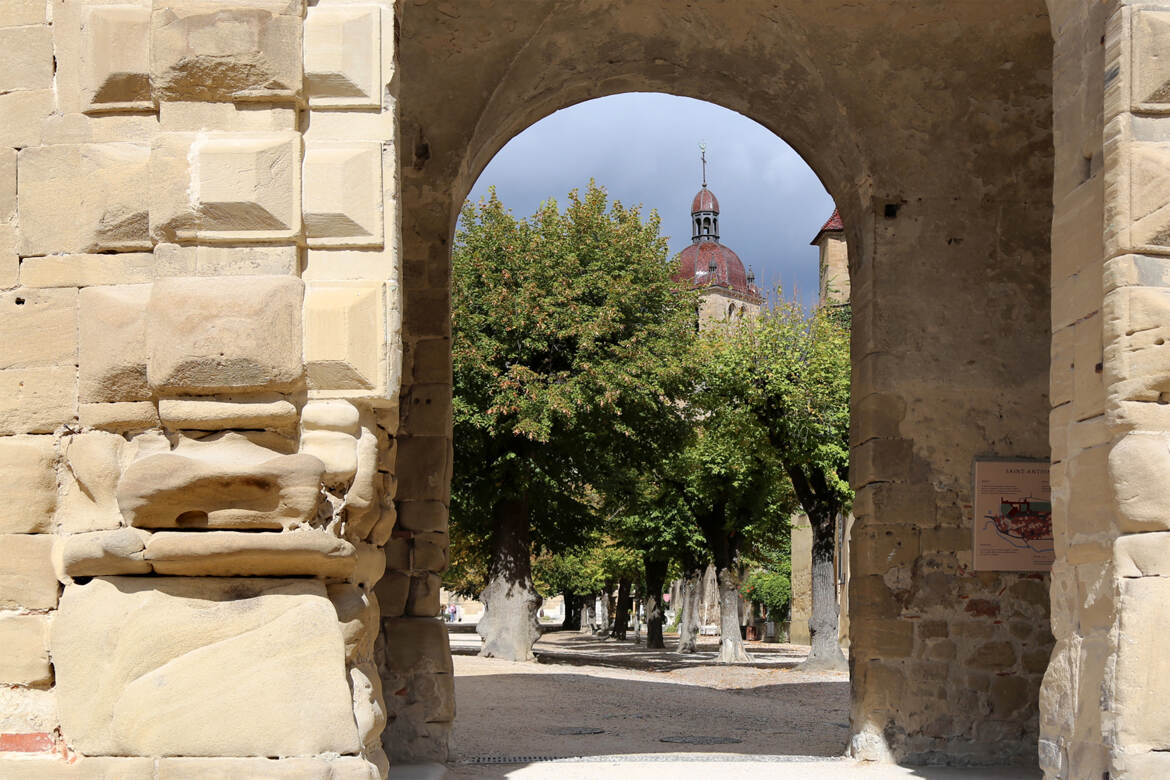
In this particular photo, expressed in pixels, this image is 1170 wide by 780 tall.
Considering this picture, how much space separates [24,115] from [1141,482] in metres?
4.10

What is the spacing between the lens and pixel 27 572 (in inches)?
162

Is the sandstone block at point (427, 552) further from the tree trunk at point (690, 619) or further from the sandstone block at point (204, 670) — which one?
the tree trunk at point (690, 619)

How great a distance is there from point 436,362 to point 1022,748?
14.1 feet

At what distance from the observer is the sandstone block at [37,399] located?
4.16 meters

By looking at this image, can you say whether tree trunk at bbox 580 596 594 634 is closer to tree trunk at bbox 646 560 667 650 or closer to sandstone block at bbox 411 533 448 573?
tree trunk at bbox 646 560 667 650

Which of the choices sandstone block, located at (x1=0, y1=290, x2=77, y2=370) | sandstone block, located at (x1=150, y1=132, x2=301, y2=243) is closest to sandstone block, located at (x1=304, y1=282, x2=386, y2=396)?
sandstone block, located at (x1=150, y1=132, x2=301, y2=243)

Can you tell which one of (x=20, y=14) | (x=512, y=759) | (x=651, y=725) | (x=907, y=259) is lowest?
(x=651, y=725)

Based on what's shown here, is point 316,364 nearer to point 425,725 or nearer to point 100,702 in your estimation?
point 100,702

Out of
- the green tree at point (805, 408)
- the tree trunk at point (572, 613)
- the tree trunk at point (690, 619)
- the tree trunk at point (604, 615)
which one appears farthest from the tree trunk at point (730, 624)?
the tree trunk at point (572, 613)

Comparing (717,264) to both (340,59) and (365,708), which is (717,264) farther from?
(365,708)

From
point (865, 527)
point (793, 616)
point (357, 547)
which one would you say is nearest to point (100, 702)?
point (357, 547)

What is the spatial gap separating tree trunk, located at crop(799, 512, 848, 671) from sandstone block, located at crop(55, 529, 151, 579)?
15.9 m

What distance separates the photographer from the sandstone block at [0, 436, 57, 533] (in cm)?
413

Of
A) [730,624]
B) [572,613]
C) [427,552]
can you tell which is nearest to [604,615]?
[572,613]
